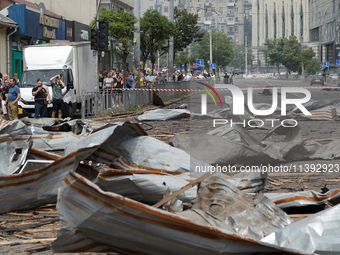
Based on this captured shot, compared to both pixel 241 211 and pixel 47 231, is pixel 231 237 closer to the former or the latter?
pixel 241 211

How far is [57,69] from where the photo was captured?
22453 mm

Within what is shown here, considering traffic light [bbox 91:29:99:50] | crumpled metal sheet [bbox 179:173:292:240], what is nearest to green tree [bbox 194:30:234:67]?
traffic light [bbox 91:29:99:50]

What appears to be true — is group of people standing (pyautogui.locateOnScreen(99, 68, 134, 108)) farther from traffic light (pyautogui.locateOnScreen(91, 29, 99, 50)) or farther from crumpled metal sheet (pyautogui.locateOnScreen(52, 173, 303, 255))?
crumpled metal sheet (pyautogui.locateOnScreen(52, 173, 303, 255))

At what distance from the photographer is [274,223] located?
175 inches

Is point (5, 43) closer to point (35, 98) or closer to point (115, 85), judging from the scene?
point (115, 85)

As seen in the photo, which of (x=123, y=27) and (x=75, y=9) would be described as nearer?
(x=123, y=27)

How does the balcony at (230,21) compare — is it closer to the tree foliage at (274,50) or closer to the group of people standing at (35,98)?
the tree foliage at (274,50)

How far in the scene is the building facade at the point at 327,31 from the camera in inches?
2987

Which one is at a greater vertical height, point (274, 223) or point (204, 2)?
point (204, 2)

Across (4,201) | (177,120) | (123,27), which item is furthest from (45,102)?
(4,201)

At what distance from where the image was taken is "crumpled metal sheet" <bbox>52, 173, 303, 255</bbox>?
3.51 meters

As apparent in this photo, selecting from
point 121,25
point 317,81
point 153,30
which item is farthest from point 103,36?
point 317,81

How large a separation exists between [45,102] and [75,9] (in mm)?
26771

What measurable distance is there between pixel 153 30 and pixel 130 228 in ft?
112
